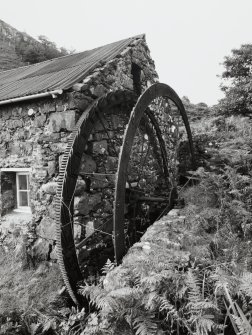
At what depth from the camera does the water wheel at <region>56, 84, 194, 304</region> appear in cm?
363

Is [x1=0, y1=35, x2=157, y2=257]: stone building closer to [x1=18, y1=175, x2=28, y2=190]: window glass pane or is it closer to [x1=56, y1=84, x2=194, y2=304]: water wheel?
[x1=18, y1=175, x2=28, y2=190]: window glass pane

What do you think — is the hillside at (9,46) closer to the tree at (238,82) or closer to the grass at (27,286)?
the tree at (238,82)

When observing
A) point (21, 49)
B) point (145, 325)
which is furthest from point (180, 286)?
point (21, 49)

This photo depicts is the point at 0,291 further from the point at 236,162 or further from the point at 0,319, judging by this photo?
the point at 236,162

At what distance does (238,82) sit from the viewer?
9.96 metres

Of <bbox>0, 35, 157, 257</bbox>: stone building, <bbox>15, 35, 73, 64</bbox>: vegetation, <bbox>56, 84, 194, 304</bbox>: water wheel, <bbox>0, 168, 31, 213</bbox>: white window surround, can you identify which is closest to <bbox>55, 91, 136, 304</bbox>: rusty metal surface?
<bbox>56, 84, 194, 304</bbox>: water wheel

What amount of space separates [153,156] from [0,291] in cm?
464

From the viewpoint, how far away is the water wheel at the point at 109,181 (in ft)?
11.9

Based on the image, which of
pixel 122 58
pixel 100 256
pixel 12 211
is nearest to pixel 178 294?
pixel 100 256

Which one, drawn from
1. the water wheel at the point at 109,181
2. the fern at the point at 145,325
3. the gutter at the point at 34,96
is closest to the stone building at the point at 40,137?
the gutter at the point at 34,96

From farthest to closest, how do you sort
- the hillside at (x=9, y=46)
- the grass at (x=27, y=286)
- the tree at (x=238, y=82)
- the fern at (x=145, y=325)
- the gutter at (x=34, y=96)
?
the hillside at (x=9, y=46) → the tree at (x=238, y=82) → the gutter at (x=34, y=96) → the grass at (x=27, y=286) → the fern at (x=145, y=325)

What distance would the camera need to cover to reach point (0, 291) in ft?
13.0

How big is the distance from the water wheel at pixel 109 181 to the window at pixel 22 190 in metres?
1.73

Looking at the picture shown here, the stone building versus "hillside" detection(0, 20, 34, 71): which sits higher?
"hillside" detection(0, 20, 34, 71)
